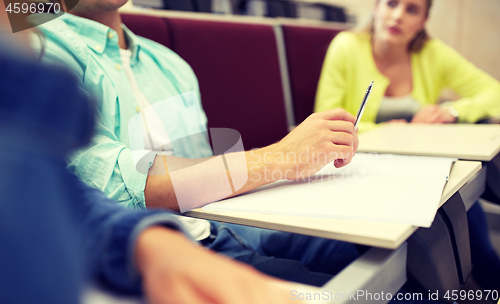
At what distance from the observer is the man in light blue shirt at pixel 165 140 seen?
55 centimetres

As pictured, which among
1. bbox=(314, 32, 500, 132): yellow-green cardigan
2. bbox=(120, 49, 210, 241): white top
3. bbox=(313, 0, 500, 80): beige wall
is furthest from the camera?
bbox=(313, 0, 500, 80): beige wall

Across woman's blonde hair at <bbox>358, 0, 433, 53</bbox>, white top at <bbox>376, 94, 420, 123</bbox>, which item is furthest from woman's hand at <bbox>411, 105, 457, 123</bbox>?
woman's blonde hair at <bbox>358, 0, 433, 53</bbox>

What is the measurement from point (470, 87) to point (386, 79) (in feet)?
1.41

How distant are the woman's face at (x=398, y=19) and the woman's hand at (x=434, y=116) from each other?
16.4 inches

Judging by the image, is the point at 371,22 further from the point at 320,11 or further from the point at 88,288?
the point at 88,288

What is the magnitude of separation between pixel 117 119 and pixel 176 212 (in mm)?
263

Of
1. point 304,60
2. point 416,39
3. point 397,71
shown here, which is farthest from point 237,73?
point 416,39

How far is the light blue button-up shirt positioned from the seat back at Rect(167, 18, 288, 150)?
10.4 inches

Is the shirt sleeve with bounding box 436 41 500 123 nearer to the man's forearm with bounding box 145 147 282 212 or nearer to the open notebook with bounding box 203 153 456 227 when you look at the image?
the open notebook with bounding box 203 153 456 227

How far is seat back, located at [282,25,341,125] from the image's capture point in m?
1.69

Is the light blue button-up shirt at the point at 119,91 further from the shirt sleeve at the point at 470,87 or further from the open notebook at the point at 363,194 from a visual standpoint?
the shirt sleeve at the point at 470,87

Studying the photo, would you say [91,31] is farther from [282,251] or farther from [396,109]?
[396,109]

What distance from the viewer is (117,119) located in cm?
70

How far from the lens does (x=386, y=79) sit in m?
1.49
